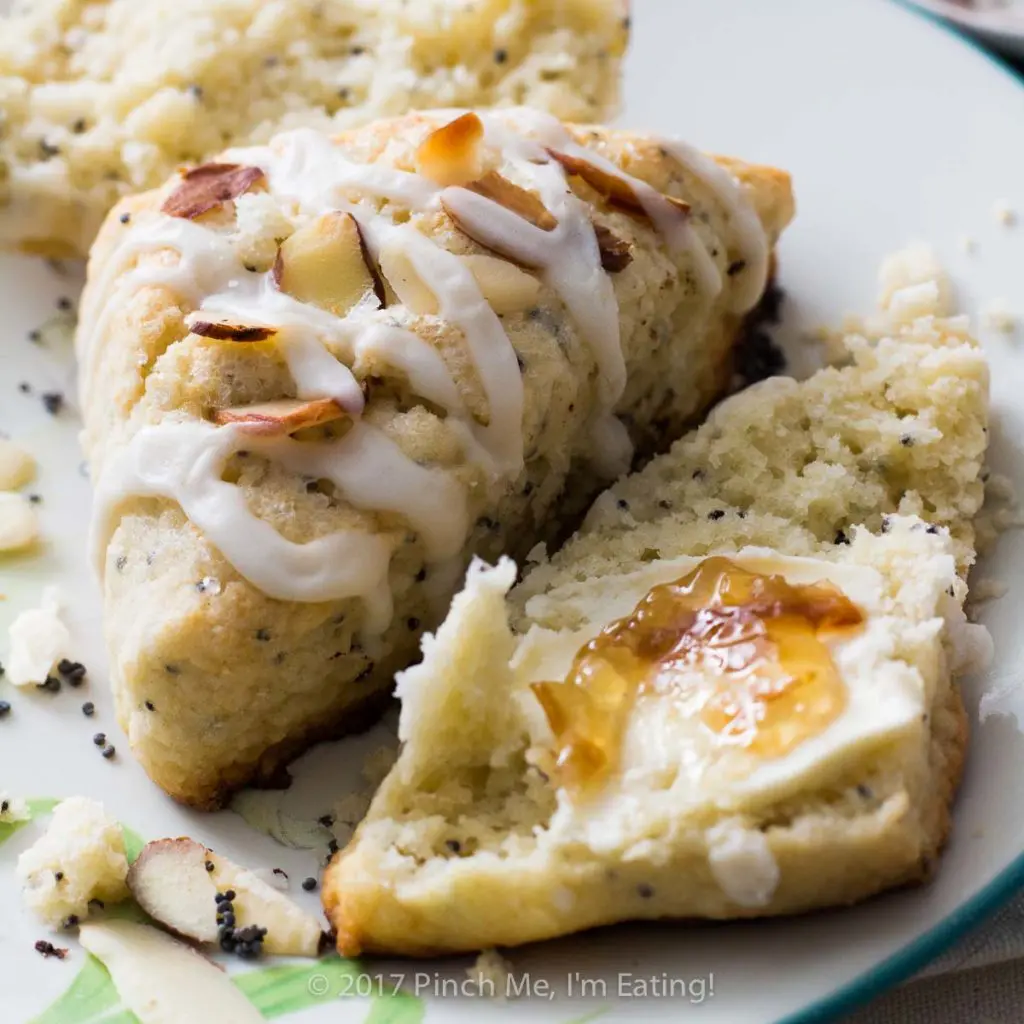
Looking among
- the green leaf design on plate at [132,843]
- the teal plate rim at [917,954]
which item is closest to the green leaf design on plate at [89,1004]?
the green leaf design on plate at [132,843]

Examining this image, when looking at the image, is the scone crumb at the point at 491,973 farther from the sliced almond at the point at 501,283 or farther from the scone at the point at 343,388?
the sliced almond at the point at 501,283

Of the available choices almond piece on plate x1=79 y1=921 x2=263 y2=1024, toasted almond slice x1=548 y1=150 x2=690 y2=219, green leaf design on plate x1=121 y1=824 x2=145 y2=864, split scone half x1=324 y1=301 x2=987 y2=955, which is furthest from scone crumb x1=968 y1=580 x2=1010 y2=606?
green leaf design on plate x1=121 y1=824 x2=145 y2=864

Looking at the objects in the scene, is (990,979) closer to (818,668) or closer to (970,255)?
(818,668)

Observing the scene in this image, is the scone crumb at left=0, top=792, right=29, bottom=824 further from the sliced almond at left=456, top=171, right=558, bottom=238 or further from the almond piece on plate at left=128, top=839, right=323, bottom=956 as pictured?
the sliced almond at left=456, top=171, right=558, bottom=238

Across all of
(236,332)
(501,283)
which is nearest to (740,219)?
(501,283)

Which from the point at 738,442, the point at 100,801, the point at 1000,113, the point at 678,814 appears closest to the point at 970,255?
the point at 1000,113

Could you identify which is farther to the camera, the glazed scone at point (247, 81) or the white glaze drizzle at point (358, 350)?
the glazed scone at point (247, 81)

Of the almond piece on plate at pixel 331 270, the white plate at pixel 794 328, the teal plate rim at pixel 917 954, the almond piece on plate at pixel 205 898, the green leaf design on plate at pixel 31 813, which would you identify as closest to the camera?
the teal plate rim at pixel 917 954
